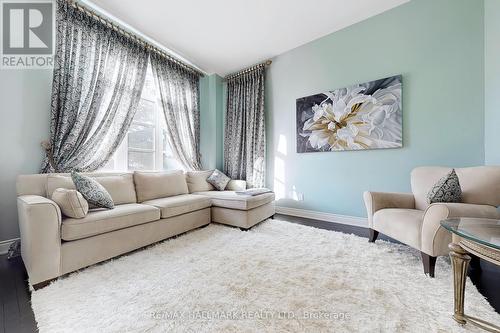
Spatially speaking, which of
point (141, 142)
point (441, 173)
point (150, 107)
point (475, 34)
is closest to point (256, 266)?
point (441, 173)

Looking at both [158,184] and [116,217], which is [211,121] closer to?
[158,184]

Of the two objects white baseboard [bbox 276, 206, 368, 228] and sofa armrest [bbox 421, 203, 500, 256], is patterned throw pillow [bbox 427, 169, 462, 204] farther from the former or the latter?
white baseboard [bbox 276, 206, 368, 228]

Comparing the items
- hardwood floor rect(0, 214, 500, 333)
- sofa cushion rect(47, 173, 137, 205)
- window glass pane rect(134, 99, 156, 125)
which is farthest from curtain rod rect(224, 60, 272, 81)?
hardwood floor rect(0, 214, 500, 333)

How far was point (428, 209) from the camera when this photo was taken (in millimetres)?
1507

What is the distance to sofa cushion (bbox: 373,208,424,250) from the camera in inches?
62.4

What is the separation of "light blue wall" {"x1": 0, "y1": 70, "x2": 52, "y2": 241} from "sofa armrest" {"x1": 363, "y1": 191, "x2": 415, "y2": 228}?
3.59 metres

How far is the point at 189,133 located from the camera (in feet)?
12.6

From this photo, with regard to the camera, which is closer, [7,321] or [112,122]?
[7,321]

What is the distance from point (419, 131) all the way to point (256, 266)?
2.50 metres

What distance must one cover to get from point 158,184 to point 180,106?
1667mm

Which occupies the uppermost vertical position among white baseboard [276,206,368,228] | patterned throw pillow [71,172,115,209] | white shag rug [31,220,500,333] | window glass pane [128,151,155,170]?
window glass pane [128,151,155,170]

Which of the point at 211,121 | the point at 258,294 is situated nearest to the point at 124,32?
the point at 211,121

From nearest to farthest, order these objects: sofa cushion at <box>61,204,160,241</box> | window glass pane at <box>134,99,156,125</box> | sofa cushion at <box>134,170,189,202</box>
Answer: sofa cushion at <box>61,204,160,241</box> < sofa cushion at <box>134,170,189,202</box> < window glass pane at <box>134,99,156,125</box>

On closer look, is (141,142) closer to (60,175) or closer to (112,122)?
(112,122)
